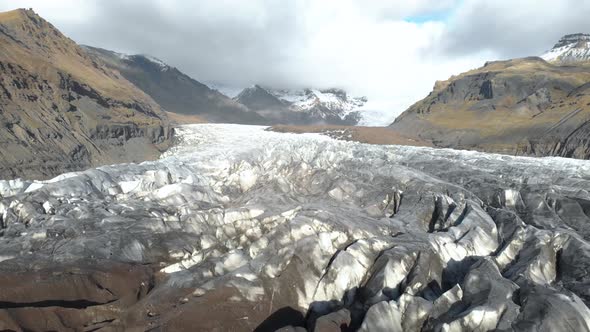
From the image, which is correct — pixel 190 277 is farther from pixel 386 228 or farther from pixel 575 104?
pixel 575 104

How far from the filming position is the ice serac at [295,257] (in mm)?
15070

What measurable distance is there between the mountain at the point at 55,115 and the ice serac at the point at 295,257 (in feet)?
58.8

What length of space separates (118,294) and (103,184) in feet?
48.3

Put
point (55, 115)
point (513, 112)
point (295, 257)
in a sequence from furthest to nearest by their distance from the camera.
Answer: point (513, 112)
point (55, 115)
point (295, 257)

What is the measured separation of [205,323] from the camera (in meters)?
16.1

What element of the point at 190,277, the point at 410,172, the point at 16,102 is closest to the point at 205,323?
the point at 190,277

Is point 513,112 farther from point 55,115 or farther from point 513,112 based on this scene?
point 55,115

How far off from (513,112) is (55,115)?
92919mm

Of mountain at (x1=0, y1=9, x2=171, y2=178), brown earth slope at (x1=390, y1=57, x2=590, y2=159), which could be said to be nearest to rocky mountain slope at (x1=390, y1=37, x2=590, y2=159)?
brown earth slope at (x1=390, y1=57, x2=590, y2=159)

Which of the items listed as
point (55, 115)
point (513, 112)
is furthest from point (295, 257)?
point (513, 112)

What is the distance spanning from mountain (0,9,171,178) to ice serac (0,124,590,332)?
58.8 ft

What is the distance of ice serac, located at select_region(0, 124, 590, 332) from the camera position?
1507 centimetres

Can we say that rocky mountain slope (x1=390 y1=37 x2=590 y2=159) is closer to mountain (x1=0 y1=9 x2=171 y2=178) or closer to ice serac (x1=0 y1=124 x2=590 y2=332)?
ice serac (x1=0 y1=124 x2=590 y2=332)

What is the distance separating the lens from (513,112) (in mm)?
99625
